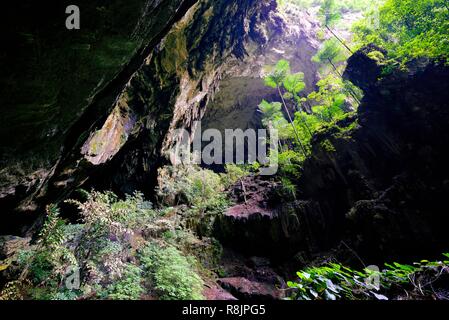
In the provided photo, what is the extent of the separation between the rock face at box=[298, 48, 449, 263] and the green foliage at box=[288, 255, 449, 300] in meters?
8.12

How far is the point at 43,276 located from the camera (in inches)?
266

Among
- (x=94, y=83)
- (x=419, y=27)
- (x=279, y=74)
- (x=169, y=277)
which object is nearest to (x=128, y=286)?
(x=169, y=277)

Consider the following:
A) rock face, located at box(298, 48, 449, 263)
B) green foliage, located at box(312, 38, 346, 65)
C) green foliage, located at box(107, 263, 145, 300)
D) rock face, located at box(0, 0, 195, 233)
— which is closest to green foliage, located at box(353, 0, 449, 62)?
rock face, located at box(298, 48, 449, 263)

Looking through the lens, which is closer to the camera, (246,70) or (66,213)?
(66,213)

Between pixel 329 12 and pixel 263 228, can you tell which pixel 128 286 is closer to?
pixel 263 228

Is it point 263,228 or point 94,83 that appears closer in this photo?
point 94,83

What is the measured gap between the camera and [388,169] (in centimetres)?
983

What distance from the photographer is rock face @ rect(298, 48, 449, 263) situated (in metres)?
8.22

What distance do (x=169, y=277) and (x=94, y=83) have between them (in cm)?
621

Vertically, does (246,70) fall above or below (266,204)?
above

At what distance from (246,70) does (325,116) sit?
8275 millimetres

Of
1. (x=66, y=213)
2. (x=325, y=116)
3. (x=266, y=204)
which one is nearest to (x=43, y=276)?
(x=66, y=213)

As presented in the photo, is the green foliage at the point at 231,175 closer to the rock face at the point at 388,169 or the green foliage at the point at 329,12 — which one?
the rock face at the point at 388,169

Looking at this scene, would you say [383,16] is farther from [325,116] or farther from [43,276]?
[43,276]
